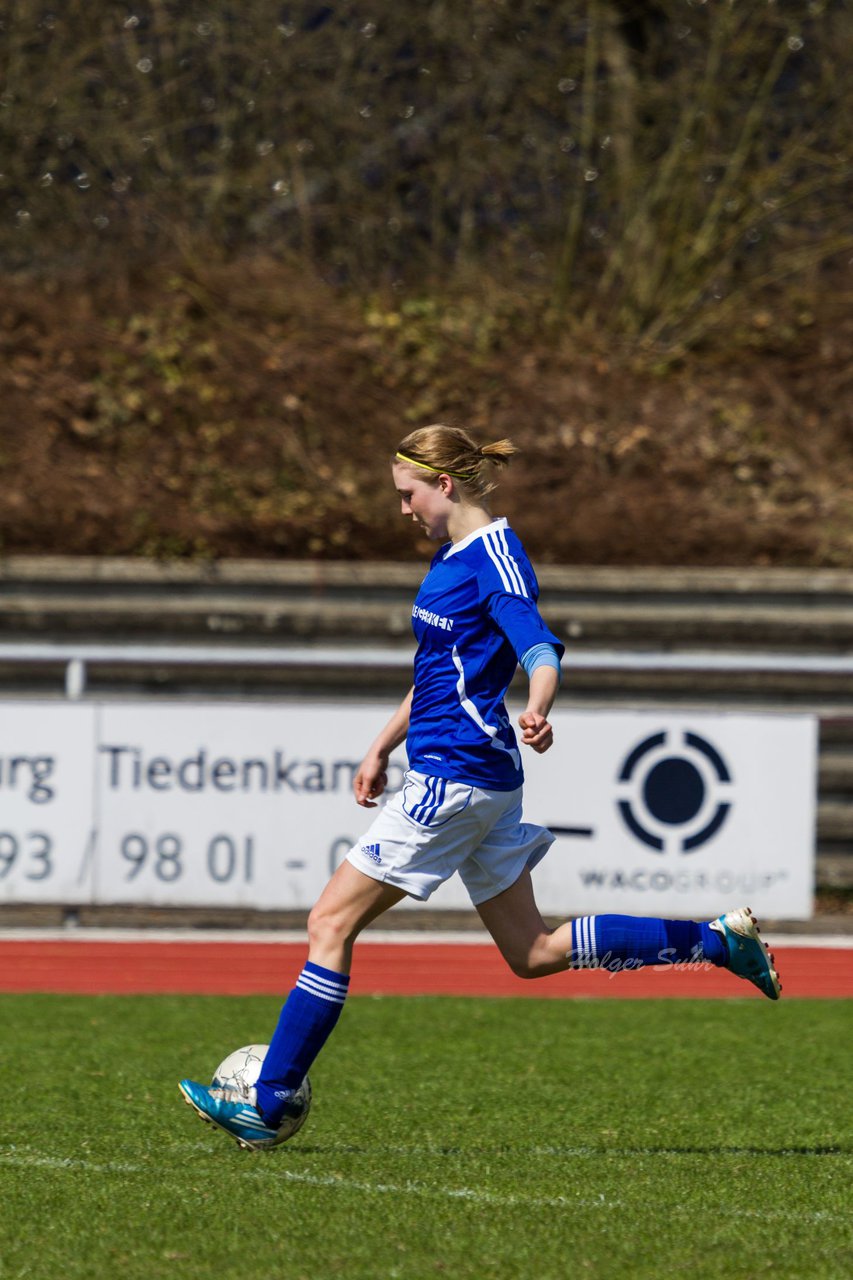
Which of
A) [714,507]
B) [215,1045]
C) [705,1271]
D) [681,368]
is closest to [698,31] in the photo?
[681,368]

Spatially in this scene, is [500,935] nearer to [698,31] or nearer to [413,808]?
[413,808]

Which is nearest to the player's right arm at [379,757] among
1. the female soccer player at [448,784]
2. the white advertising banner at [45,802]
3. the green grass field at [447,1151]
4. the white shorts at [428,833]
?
the female soccer player at [448,784]

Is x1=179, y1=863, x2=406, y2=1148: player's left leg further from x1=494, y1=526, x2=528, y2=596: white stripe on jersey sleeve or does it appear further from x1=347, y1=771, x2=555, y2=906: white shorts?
x1=494, y1=526, x2=528, y2=596: white stripe on jersey sleeve

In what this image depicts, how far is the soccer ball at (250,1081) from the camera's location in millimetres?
4832

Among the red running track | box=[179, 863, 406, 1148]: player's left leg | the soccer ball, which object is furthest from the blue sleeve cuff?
the red running track

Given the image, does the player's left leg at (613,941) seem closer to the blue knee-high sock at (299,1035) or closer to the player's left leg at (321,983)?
the player's left leg at (321,983)

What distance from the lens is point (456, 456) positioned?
499 centimetres

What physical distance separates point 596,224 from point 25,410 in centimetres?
561

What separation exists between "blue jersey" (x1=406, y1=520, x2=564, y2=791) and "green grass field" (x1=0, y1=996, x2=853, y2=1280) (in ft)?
3.60

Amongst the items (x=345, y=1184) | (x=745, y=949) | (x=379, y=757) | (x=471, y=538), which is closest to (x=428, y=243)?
(x=379, y=757)

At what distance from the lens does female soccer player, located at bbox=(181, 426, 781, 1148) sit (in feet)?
15.8

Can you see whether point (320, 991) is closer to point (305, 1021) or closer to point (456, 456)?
point (305, 1021)

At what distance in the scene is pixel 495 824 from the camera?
499 cm

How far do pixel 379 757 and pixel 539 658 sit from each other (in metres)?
0.85
